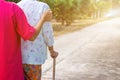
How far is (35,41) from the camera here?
4.21m

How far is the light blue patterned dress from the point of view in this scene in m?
4.19

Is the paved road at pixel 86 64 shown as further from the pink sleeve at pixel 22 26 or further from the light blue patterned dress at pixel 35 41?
the pink sleeve at pixel 22 26

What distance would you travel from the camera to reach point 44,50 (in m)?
4.31

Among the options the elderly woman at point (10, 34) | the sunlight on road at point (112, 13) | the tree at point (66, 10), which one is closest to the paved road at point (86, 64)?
the elderly woman at point (10, 34)

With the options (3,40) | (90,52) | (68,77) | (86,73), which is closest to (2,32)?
(3,40)

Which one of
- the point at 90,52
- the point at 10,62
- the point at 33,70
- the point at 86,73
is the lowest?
the point at 90,52

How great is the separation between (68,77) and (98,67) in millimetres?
1658

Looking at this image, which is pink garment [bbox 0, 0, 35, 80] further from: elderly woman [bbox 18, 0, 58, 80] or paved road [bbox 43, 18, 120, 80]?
paved road [bbox 43, 18, 120, 80]

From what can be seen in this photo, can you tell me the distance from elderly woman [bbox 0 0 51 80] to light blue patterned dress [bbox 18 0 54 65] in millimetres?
703

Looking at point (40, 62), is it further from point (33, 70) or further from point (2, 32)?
point (2, 32)

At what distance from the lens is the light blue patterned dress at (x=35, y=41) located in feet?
13.8

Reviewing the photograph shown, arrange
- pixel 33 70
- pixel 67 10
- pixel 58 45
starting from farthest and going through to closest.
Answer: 1. pixel 67 10
2. pixel 58 45
3. pixel 33 70

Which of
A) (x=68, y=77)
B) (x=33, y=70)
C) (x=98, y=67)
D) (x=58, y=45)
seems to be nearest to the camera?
(x=33, y=70)

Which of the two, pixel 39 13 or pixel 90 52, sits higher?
pixel 39 13
